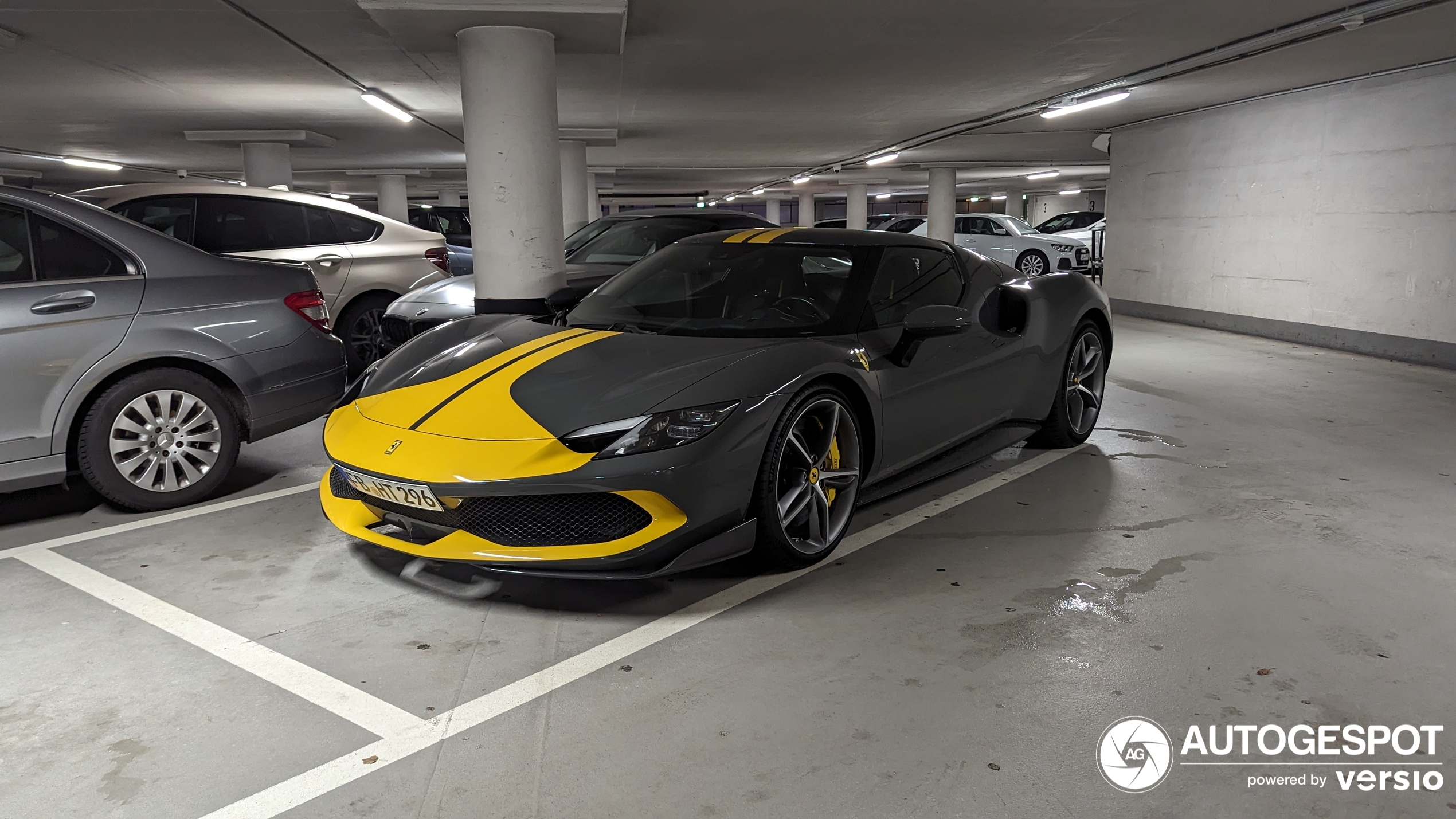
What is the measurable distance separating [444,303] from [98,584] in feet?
12.8

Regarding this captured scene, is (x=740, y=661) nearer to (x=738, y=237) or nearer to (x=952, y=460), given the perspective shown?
(x=952, y=460)

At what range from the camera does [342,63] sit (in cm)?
885

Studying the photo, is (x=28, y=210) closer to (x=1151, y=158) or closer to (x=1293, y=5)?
(x=1293, y=5)

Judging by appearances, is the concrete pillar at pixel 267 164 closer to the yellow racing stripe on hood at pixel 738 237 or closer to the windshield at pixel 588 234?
the windshield at pixel 588 234

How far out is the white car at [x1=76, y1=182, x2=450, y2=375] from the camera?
639 centimetres

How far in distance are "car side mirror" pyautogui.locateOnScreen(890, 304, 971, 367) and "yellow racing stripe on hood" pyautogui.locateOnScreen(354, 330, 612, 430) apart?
1216 millimetres

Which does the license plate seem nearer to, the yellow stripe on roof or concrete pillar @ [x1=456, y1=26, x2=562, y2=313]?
the yellow stripe on roof

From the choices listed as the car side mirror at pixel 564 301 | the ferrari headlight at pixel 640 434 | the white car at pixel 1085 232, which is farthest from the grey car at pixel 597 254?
the white car at pixel 1085 232

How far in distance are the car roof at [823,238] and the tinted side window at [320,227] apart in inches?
159

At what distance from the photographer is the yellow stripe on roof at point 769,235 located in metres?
4.20

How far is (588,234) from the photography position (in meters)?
8.57

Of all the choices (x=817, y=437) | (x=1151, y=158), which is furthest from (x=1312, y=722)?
(x=1151, y=158)

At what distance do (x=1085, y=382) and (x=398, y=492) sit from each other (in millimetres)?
3803
